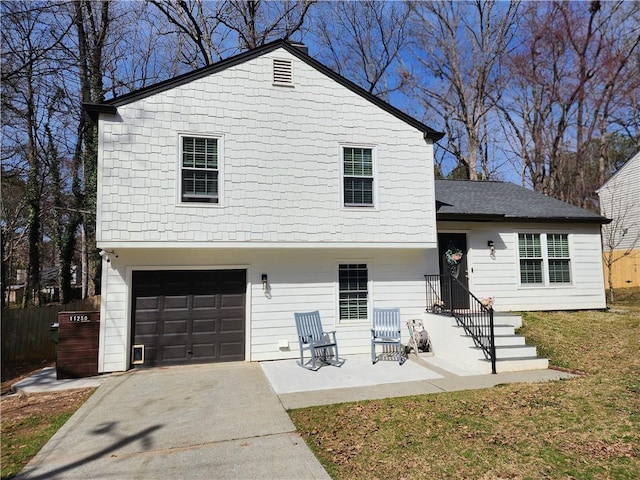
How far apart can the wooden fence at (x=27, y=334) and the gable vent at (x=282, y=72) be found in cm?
830

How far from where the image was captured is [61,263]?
53.2 feet

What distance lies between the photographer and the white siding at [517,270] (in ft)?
34.5

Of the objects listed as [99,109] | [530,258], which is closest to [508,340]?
[530,258]

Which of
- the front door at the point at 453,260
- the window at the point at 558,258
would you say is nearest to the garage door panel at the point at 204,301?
the front door at the point at 453,260

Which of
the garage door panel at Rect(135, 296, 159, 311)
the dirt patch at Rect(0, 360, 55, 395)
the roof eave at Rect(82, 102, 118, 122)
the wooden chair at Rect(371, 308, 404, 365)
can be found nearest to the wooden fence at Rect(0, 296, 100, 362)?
the dirt patch at Rect(0, 360, 55, 395)

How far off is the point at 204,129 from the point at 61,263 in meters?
11.9

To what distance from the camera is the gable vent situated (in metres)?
8.85

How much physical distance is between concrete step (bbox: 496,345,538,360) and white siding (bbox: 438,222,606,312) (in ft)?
9.01

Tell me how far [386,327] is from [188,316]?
4.34 metres

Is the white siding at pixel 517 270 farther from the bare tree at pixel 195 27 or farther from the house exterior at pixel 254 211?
the bare tree at pixel 195 27

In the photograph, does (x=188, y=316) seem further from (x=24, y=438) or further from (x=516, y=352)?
(x=516, y=352)

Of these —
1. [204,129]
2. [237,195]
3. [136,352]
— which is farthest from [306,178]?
[136,352]

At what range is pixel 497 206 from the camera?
11.2m

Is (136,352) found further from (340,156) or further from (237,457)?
(340,156)
